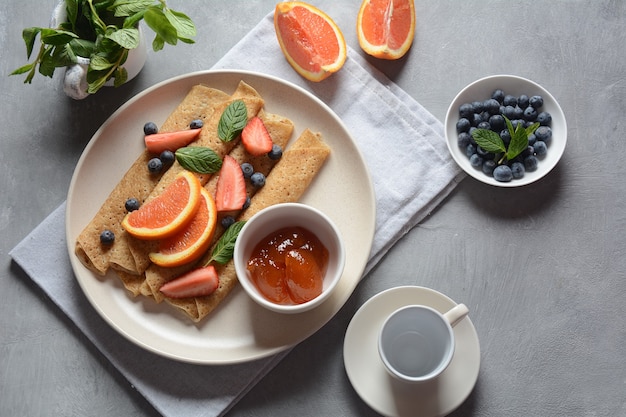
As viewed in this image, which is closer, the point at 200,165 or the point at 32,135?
the point at 200,165

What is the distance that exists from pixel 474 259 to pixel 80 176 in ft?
5.90

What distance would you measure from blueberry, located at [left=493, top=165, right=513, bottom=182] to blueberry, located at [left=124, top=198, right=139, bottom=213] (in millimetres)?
1583

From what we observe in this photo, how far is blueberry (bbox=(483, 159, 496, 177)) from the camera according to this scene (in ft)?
9.26

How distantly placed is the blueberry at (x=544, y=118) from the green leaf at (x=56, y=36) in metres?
2.06

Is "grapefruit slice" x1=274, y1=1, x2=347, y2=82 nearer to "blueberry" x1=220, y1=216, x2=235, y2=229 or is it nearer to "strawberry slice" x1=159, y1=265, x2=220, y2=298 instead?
"blueberry" x1=220, y1=216, x2=235, y2=229

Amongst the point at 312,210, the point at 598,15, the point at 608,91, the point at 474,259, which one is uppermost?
the point at 598,15

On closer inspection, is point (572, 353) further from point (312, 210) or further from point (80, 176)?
point (80, 176)

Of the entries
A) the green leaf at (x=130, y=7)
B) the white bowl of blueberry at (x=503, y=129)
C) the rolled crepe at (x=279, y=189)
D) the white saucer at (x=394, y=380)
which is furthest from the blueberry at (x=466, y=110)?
the green leaf at (x=130, y=7)

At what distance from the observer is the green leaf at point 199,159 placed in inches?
105

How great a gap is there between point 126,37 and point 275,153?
2.50 ft

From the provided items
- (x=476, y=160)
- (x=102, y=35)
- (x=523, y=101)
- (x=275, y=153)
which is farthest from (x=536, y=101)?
(x=102, y=35)

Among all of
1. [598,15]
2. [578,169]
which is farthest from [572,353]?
[598,15]

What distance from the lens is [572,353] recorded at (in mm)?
2859

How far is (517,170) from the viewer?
9.19 feet
